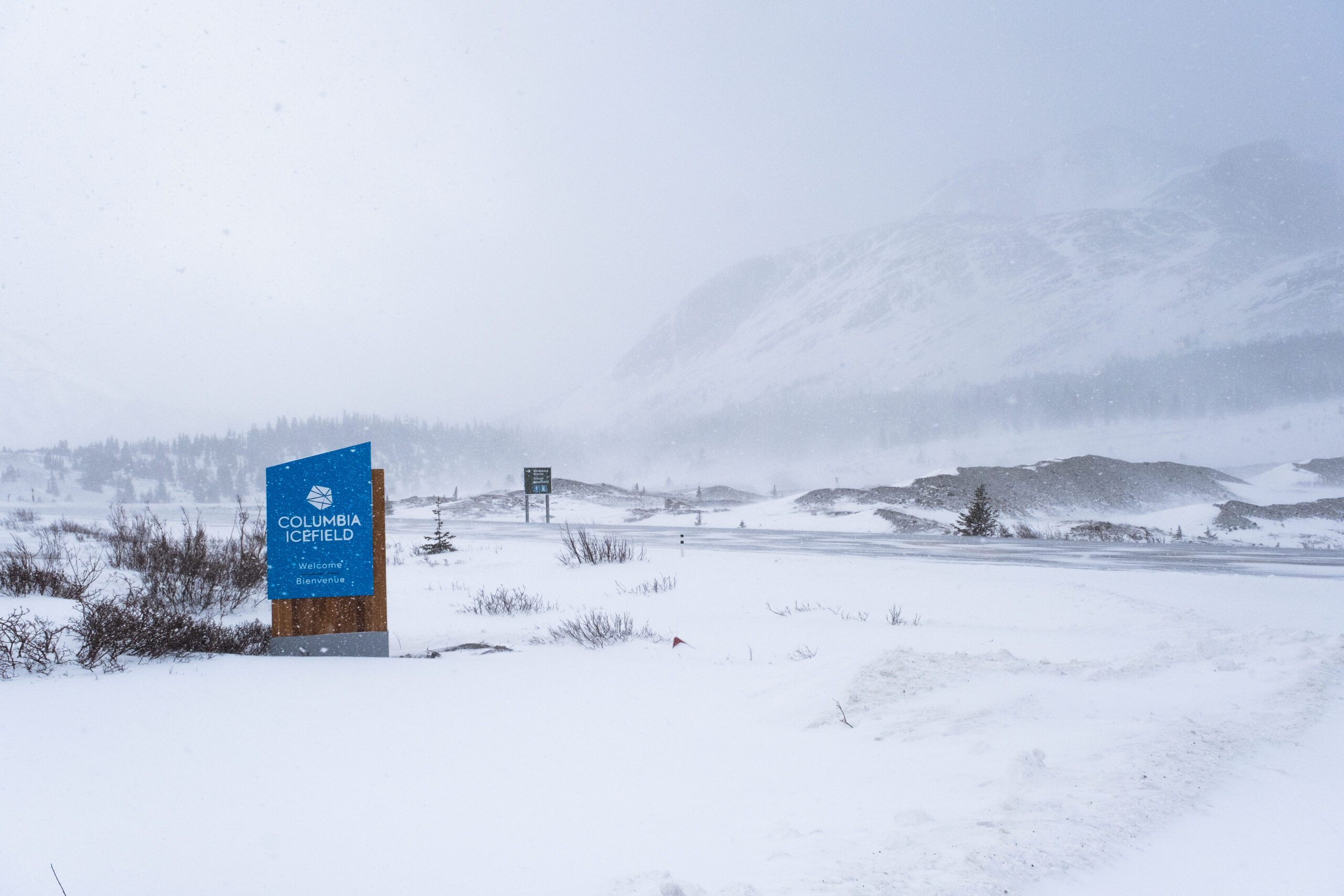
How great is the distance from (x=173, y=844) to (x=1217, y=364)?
10889 centimetres

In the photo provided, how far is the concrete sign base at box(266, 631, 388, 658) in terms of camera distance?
21.5ft

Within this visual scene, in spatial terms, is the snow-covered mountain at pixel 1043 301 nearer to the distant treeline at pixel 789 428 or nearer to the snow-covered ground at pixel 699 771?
the distant treeline at pixel 789 428

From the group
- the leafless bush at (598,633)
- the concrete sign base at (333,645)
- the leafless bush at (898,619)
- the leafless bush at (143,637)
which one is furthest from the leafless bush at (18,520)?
the leafless bush at (898,619)

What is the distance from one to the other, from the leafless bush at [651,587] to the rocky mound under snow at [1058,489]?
22.7 metres

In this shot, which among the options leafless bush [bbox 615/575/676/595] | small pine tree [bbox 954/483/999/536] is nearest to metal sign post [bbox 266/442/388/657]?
leafless bush [bbox 615/575/676/595]

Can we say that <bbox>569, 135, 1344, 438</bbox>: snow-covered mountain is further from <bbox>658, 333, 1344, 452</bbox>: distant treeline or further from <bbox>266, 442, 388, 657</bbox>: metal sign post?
<bbox>266, 442, 388, 657</bbox>: metal sign post

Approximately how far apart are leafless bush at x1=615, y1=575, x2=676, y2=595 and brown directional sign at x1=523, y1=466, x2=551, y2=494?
20159 millimetres

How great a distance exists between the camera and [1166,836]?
2.86 meters

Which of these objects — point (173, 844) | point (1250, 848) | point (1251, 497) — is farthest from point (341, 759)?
point (1251, 497)

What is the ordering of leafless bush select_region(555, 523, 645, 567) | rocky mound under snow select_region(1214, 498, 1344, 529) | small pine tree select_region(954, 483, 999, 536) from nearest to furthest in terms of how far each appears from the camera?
leafless bush select_region(555, 523, 645, 567) → small pine tree select_region(954, 483, 999, 536) → rocky mound under snow select_region(1214, 498, 1344, 529)

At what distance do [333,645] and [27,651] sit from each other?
2251mm

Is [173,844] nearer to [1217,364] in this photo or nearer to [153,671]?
[153,671]

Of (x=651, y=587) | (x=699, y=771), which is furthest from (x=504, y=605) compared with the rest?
(x=699, y=771)

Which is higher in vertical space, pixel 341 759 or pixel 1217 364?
pixel 1217 364
